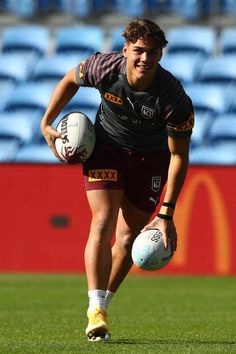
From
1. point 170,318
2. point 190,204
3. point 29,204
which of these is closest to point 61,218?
point 29,204

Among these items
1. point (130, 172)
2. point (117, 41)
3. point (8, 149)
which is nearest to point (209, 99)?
point (117, 41)

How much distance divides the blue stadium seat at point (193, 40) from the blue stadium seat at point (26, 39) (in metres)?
2.25

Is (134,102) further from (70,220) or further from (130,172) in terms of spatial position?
(70,220)

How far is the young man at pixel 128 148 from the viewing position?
6766 millimetres

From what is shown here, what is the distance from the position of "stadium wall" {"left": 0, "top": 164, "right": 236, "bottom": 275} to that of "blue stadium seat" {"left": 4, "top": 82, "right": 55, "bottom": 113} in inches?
140

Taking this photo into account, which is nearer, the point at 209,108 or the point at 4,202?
the point at 4,202

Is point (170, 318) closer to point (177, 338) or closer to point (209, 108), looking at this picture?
point (177, 338)

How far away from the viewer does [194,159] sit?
16.5 meters

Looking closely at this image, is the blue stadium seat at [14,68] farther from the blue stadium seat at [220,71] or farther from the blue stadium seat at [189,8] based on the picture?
the blue stadium seat at [220,71]

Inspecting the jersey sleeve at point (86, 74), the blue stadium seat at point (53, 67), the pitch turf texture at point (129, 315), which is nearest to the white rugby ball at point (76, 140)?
the jersey sleeve at point (86, 74)

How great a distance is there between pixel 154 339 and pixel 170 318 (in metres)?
1.97

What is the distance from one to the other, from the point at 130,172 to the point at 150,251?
2.37 feet

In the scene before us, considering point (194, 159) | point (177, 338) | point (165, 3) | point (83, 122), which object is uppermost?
point (83, 122)

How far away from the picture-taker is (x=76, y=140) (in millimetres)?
7074
